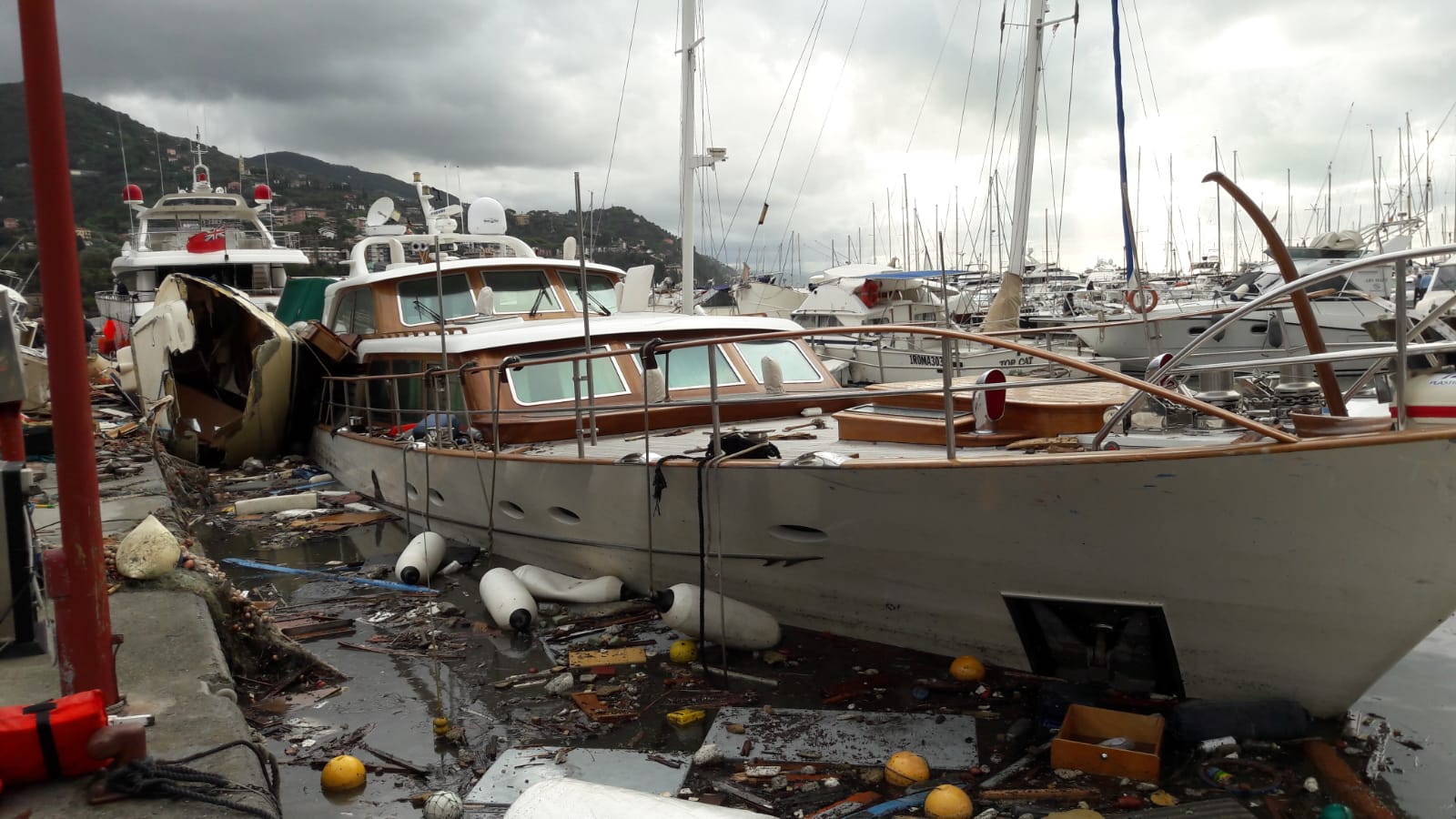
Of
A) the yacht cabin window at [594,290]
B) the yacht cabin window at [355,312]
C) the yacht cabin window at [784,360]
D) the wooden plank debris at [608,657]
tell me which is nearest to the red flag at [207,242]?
the yacht cabin window at [355,312]

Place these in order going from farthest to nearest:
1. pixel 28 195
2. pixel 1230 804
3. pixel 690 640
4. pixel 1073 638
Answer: pixel 690 640 → pixel 1073 638 → pixel 1230 804 → pixel 28 195

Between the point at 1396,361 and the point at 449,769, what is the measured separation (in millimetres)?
4514

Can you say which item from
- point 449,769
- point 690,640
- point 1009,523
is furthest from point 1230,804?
point 449,769

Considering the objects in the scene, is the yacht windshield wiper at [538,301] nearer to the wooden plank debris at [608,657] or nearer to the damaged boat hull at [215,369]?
the damaged boat hull at [215,369]

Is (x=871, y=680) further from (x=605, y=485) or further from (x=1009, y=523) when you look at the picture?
(x=605, y=485)

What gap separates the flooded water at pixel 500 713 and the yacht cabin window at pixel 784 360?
3.09m

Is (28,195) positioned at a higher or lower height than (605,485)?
higher

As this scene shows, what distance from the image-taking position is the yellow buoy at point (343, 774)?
432cm

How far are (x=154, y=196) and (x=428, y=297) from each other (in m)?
37.6

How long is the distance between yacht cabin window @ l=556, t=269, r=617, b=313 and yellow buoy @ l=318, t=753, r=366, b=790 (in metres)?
6.60

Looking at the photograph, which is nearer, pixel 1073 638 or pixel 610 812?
pixel 610 812

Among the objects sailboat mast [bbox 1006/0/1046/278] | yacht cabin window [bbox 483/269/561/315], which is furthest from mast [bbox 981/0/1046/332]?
yacht cabin window [bbox 483/269/561/315]

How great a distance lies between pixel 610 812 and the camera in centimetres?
315

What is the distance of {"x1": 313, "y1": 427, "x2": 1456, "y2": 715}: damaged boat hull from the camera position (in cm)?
390
